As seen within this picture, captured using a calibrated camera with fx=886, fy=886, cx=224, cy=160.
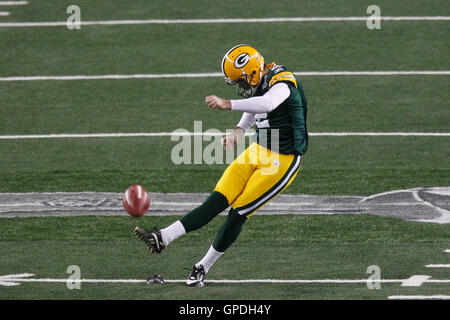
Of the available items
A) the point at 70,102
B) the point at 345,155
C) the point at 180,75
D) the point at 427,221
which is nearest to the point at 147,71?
the point at 180,75

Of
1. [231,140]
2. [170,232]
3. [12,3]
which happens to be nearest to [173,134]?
[231,140]

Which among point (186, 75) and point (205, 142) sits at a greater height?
point (186, 75)

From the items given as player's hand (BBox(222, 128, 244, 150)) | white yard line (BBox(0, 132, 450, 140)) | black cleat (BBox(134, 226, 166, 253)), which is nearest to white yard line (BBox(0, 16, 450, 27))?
white yard line (BBox(0, 132, 450, 140))

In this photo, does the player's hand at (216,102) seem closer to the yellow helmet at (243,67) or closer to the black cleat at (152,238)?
the yellow helmet at (243,67)

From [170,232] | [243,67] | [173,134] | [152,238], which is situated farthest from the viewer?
[173,134]

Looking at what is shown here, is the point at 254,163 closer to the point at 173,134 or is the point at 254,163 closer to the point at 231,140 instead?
the point at 231,140

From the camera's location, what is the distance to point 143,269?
27.1 ft

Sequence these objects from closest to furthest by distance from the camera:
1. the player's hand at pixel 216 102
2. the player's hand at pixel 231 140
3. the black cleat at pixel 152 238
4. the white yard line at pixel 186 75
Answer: the player's hand at pixel 216 102 < the black cleat at pixel 152 238 < the player's hand at pixel 231 140 < the white yard line at pixel 186 75

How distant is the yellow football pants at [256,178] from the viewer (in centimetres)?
767

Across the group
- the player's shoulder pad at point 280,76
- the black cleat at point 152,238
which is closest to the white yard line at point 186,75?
the player's shoulder pad at point 280,76

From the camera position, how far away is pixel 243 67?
25.2ft

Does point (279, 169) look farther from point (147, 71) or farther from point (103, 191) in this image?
point (147, 71)

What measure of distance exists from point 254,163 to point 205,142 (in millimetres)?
5045

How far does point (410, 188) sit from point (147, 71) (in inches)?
233
